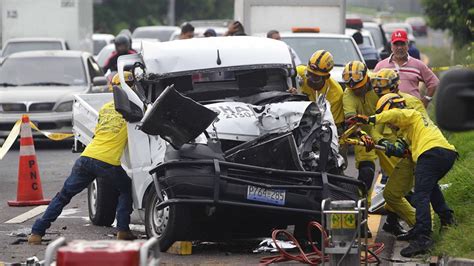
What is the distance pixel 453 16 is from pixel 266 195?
23412mm

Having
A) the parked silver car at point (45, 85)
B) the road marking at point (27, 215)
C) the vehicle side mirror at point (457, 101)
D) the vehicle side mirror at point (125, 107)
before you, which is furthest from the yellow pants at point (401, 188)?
the parked silver car at point (45, 85)

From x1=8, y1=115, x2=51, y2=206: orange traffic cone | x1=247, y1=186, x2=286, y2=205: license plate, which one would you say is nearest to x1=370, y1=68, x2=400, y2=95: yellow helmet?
x1=247, y1=186, x2=286, y2=205: license plate

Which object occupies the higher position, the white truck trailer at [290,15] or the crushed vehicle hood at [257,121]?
the crushed vehicle hood at [257,121]

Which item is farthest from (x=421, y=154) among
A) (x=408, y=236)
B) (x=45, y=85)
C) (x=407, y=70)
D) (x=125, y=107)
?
(x=45, y=85)

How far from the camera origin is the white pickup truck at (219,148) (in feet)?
33.7

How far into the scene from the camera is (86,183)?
11.4 meters

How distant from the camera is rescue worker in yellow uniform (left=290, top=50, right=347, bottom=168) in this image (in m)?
12.3

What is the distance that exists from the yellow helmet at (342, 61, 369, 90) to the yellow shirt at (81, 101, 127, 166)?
7.07 ft

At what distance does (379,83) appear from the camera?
11523 mm

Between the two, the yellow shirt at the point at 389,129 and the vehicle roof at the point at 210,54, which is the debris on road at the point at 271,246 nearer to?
the yellow shirt at the point at 389,129

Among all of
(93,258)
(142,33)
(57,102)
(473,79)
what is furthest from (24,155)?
(142,33)

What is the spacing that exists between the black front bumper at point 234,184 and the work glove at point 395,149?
602 millimetres

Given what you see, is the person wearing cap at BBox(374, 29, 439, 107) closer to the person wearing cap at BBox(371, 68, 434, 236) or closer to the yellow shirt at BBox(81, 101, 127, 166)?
the person wearing cap at BBox(371, 68, 434, 236)

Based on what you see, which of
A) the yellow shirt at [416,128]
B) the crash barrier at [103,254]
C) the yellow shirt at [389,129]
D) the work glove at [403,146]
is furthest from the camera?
the yellow shirt at [389,129]
